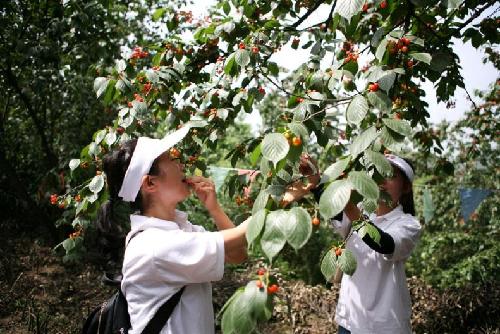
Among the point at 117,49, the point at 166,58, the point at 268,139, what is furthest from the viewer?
the point at 117,49

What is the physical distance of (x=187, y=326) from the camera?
1357 millimetres

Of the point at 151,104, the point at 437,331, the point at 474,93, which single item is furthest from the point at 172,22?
the point at 474,93

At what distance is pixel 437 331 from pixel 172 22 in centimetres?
353

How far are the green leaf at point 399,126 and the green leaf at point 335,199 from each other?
0.25 m

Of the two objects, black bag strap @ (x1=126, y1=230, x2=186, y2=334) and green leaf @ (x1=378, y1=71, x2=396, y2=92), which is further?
black bag strap @ (x1=126, y1=230, x2=186, y2=334)

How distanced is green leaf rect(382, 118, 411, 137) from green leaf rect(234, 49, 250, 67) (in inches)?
43.0

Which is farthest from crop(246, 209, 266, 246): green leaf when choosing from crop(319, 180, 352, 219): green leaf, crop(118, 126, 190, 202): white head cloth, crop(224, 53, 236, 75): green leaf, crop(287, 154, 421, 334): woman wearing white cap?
crop(224, 53, 236, 75): green leaf

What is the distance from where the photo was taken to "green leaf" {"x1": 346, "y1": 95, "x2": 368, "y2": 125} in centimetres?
112

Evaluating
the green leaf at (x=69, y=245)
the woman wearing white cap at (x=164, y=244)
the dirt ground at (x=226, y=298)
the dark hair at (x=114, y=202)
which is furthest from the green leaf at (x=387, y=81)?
the dirt ground at (x=226, y=298)

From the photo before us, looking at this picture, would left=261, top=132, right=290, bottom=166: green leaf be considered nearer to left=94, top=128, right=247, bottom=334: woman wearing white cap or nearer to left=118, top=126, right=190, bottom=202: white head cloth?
left=94, top=128, right=247, bottom=334: woman wearing white cap

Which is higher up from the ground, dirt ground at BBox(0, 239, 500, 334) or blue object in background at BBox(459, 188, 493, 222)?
blue object in background at BBox(459, 188, 493, 222)

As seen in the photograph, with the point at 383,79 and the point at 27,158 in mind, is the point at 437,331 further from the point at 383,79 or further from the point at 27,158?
the point at 27,158

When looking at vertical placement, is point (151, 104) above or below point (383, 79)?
below

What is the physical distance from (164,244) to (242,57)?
3.69ft
